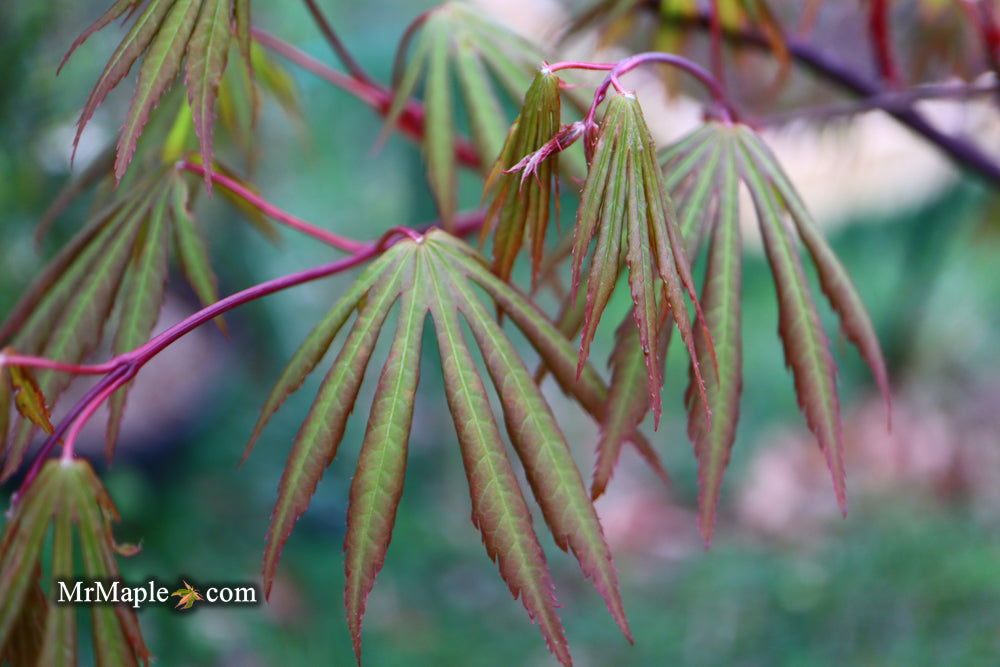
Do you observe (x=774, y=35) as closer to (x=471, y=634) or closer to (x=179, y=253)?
(x=179, y=253)

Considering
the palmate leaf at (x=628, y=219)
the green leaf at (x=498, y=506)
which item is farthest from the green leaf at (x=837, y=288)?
the green leaf at (x=498, y=506)

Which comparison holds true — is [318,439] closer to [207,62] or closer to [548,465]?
[548,465]

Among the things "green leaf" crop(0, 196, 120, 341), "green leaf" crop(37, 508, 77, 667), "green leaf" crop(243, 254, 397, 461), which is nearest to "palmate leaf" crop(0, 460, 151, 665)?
"green leaf" crop(37, 508, 77, 667)

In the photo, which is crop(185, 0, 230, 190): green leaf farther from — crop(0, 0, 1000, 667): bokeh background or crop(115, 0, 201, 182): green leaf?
crop(0, 0, 1000, 667): bokeh background

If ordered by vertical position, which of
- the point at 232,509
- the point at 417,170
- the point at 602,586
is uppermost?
the point at 417,170

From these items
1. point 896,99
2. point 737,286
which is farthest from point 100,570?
point 896,99

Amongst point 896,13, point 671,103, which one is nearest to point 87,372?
point 671,103
